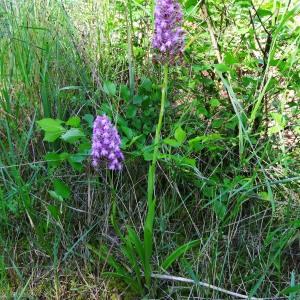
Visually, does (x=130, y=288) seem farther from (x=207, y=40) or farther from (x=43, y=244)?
(x=207, y=40)

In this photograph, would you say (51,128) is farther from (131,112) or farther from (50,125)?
(131,112)

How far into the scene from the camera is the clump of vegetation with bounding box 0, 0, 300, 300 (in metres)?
1.59

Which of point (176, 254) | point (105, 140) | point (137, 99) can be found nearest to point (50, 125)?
point (105, 140)

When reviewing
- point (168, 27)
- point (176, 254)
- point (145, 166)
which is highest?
point (168, 27)

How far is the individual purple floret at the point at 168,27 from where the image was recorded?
1419 millimetres

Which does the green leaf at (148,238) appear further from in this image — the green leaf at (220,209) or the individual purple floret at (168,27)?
the individual purple floret at (168,27)

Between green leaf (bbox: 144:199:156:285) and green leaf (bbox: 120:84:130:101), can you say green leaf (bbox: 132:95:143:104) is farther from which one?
green leaf (bbox: 144:199:156:285)

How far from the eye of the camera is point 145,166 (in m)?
1.89

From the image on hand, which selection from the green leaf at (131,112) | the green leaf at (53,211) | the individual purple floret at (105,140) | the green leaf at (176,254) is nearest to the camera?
the individual purple floret at (105,140)

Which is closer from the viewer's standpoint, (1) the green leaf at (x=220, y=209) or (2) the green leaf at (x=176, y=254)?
(2) the green leaf at (x=176, y=254)

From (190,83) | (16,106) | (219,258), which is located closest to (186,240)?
(219,258)

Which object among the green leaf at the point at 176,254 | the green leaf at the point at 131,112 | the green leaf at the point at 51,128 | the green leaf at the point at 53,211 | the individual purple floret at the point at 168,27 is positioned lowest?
the green leaf at the point at 176,254

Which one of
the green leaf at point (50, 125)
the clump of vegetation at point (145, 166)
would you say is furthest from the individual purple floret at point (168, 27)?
the green leaf at point (50, 125)

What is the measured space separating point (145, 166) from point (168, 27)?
2.08ft
